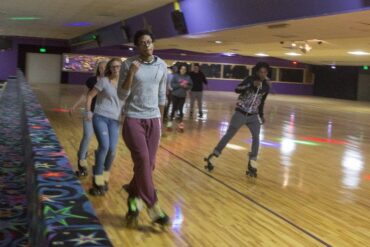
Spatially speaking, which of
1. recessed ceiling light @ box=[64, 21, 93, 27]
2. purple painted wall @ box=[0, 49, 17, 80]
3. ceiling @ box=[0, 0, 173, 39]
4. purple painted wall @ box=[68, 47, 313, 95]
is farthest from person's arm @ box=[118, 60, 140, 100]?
purple painted wall @ box=[0, 49, 17, 80]

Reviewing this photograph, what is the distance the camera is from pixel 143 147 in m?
3.44

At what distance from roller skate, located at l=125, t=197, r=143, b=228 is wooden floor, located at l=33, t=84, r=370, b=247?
0.22 ft

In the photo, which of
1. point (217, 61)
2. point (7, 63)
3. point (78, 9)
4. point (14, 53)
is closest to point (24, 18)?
point (78, 9)

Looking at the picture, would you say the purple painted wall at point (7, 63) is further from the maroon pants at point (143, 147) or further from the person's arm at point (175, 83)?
the maroon pants at point (143, 147)

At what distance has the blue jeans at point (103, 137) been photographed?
4395 millimetres

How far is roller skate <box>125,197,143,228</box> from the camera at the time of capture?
3664mm

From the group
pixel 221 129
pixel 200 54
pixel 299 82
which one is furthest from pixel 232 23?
pixel 299 82

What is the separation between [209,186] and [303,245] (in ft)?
5.92

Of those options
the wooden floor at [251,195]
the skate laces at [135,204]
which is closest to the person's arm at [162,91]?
the skate laces at [135,204]

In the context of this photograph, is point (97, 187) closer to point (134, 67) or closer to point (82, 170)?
point (82, 170)

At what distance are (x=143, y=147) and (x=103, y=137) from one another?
1.06 metres

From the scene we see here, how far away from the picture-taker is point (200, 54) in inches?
1178

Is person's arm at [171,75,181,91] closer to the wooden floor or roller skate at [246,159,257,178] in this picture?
the wooden floor

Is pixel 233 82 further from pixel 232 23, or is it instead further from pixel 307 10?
pixel 307 10
